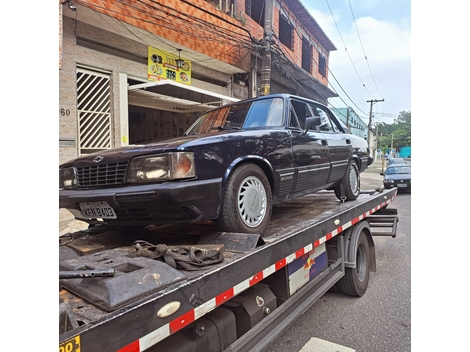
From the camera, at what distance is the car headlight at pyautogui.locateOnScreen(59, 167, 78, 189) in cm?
257

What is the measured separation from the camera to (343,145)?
4.56 m

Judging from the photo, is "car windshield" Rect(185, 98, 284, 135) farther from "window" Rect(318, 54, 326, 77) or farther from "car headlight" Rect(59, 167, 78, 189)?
"window" Rect(318, 54, 326, 77)

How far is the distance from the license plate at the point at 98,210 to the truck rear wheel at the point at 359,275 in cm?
261

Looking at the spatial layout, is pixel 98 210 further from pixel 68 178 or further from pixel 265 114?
pixel 265 114

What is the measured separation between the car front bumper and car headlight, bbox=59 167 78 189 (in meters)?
0.10

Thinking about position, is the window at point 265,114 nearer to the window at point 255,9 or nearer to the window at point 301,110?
the window at point 301,110

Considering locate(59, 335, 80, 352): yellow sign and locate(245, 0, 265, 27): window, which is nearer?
locate(59, 335, 80, 352): yellow sign

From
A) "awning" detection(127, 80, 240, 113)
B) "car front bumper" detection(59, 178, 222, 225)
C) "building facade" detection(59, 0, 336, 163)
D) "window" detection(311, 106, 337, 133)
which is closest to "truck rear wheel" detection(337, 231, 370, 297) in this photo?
"window" detection(311, 106, 337, 133)

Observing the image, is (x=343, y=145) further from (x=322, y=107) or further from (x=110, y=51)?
(x=110, y=51)

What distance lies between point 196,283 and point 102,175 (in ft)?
3.84

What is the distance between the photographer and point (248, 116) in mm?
3400

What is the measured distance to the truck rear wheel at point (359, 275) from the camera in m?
3.71

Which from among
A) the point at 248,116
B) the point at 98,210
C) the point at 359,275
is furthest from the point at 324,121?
the point at 98,210
